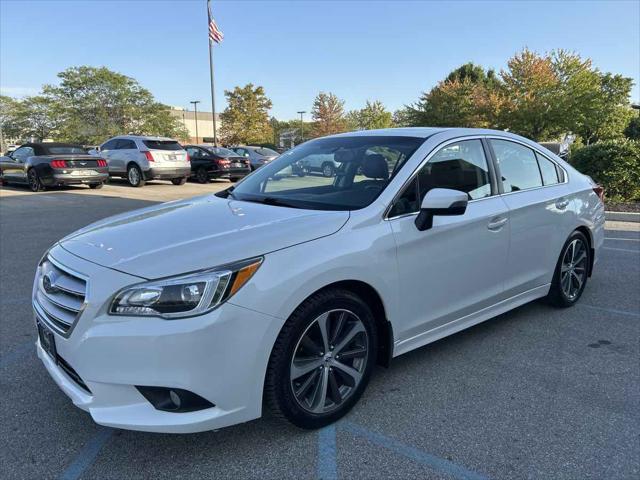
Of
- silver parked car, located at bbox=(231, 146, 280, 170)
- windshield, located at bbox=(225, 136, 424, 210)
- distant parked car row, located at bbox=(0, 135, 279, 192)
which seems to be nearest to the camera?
windshield, located at bbox=(225, 136, 424, 210)

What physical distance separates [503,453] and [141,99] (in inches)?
2509

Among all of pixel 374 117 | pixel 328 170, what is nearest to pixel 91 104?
pixel 374 117

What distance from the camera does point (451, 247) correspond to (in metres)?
3.17

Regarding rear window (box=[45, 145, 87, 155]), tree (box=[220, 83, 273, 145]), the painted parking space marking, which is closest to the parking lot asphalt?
the painted parking space marking

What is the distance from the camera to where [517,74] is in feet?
109

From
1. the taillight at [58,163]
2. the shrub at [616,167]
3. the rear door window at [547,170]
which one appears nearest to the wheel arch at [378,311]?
the rear door window at [547,170]

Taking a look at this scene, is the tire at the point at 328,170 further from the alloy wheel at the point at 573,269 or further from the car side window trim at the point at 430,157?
the alloy wheel at the point at 573,269

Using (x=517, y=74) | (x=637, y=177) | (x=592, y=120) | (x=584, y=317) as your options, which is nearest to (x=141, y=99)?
(x=517, y=74)

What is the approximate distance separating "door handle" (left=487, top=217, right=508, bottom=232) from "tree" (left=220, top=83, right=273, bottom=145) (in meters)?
52.2

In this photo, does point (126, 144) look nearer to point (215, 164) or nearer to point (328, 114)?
point (215, 164)

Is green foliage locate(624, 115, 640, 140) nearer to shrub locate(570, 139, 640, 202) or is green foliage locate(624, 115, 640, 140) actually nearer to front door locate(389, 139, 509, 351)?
shrub locate(570, 139, 640, 202)

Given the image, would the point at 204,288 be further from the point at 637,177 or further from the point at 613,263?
the point at 637,177

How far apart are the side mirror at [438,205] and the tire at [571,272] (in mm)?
1899

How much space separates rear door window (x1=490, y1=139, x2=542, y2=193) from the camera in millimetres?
3812
